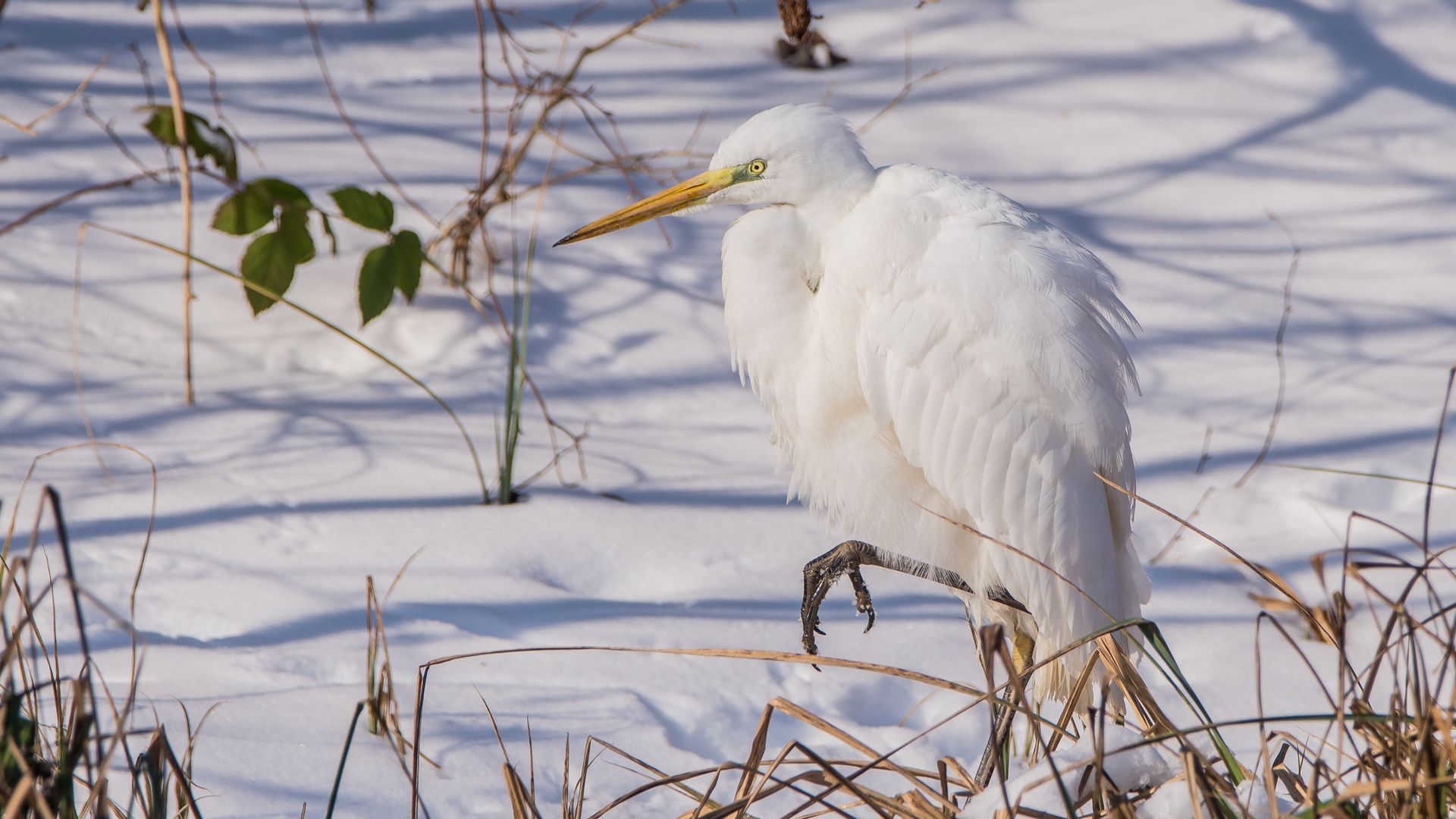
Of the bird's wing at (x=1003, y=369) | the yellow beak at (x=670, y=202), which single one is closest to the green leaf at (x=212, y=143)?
the yellow beak at (x=670, y=202)

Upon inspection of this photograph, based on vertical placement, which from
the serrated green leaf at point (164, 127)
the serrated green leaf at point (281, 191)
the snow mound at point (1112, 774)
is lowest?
the snow mound at point (1112, 774)

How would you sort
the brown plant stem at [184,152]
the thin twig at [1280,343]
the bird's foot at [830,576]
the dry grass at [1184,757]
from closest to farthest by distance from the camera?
the dry grass at [1184,757], the bird's foot at [830,576], the brown plant stem at [184,152], the thin twig at [1280,343]

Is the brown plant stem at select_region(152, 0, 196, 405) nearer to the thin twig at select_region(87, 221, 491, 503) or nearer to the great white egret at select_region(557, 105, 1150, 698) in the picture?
the thin twig at select_region(87, 221, 491, 503)

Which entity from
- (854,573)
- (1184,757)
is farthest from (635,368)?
(1184,757)

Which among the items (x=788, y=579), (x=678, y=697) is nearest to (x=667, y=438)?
(x=788, y=579)

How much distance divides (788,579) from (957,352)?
99cm

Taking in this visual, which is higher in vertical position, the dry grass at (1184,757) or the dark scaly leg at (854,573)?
the dry grass at (1184,757)

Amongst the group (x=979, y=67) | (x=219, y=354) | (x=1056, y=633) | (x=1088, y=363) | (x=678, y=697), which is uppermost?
(x=979, y=67)

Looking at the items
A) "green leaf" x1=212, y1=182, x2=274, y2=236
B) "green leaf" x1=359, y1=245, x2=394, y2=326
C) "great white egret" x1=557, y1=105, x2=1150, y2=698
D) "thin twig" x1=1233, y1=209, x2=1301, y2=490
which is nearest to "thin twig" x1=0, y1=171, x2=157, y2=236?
"green leaf" x1=212, y1=182, x2=274, y2=236

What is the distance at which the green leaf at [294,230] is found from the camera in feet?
8.82

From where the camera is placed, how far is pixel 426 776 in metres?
1.75

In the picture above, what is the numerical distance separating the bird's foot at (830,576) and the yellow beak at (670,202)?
2.22 feet

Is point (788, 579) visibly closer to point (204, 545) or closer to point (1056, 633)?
point (1056, 633)

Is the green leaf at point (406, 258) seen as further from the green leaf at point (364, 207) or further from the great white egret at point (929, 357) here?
the great white egret at point (929, 357)
